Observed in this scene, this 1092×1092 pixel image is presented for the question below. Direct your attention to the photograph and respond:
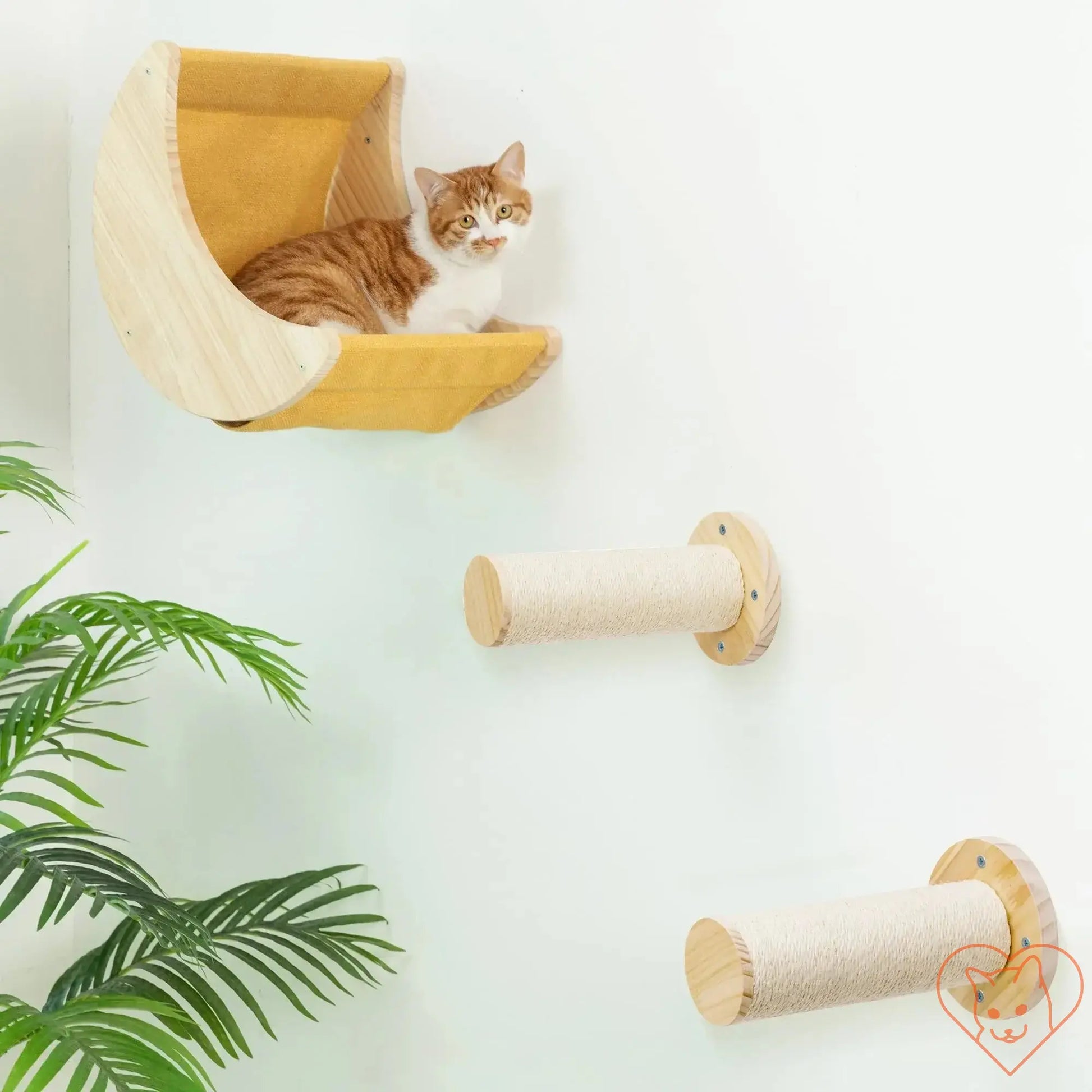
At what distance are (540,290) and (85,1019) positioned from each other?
76 centimetres

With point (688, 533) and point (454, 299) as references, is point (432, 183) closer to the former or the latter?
point (454, 299)

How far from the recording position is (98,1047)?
3.35 ft

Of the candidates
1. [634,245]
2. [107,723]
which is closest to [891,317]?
[634,245]

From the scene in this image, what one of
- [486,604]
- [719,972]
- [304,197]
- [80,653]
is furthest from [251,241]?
[719,972]

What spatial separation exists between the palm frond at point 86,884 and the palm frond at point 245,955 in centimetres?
4

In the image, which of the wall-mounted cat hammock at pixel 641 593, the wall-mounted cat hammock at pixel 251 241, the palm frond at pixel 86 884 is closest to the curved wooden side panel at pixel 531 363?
the wall-mounted cat hammock at pixel 251 241

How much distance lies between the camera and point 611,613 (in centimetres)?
91

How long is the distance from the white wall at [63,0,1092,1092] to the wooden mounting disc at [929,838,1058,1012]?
0.05 feet

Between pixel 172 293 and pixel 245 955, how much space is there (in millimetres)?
673

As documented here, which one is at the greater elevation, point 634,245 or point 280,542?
point 634,245

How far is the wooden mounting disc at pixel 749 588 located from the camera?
3.12ft

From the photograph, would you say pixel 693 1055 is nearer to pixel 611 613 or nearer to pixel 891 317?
pixel 611 613

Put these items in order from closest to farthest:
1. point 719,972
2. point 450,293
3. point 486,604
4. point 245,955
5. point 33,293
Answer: point 719,972, point 486,604, point 450,293, point 245,955, point 33,293

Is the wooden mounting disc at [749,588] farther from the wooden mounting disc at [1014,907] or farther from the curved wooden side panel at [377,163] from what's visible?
the curved wooden side panel at [377,163]
